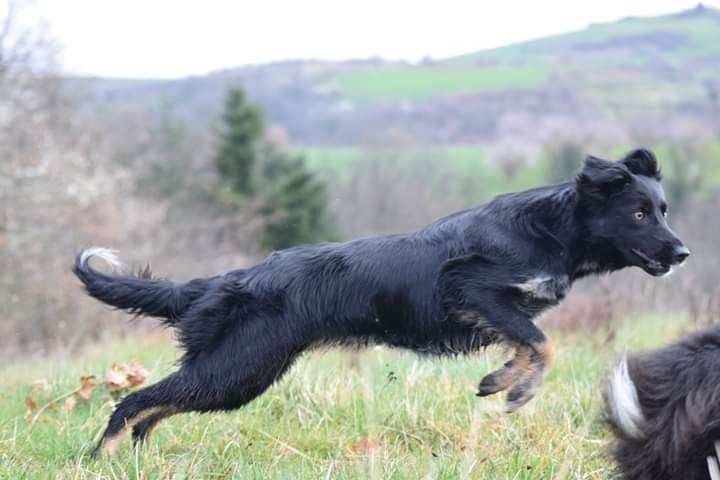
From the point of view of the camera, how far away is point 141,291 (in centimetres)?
559

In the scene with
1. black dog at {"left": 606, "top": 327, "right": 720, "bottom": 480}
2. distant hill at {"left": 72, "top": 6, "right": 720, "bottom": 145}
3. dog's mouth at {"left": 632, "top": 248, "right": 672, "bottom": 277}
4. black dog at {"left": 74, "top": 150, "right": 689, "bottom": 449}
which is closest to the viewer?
black dog at {"left": 606, "top": 327, "right": 720, "bottom": 480}

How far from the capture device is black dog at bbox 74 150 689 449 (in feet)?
17.4

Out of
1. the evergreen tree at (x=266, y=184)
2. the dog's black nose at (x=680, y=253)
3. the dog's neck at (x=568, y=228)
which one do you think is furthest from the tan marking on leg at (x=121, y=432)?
the evergreen tree at (x=266, y=184)

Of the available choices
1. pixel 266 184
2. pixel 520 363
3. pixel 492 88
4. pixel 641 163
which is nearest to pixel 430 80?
pixel 492 88

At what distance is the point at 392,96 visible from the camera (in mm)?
95375

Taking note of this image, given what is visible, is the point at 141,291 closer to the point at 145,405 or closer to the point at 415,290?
the point at 145,405

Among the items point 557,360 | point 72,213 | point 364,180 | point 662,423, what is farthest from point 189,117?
point 662,423

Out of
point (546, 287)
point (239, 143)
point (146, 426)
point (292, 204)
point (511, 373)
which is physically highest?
point (546, 287)

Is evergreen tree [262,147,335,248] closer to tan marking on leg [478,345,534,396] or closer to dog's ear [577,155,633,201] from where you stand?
dog's ear [577,155,633,201]

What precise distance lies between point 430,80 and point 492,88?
10.0m

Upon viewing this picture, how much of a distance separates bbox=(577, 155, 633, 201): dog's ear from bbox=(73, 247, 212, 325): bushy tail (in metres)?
2.29

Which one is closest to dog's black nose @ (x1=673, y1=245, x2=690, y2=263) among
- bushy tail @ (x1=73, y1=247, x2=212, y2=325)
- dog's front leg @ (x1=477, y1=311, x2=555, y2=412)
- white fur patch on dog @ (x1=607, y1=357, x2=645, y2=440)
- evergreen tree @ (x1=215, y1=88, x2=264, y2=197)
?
dog's front leg @ (x1=477, y1=311, x2=555, y2=412)

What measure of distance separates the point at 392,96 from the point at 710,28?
34781mm

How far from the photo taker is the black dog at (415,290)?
5.29m
